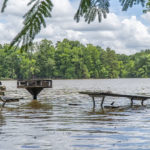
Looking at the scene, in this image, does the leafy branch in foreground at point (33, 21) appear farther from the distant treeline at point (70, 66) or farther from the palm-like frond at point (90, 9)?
the distant treeline at point (70, 66)

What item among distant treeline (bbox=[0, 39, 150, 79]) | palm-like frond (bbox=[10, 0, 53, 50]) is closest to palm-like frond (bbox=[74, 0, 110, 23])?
palm-like frond (bbox=[10, 0, 53, 50])

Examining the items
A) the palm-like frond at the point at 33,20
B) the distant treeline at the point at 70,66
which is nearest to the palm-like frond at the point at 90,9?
the palm-like frond at the point at 33,20

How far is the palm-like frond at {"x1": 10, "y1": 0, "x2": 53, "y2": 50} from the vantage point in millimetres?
2002

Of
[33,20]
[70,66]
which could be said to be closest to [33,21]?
[33,20]

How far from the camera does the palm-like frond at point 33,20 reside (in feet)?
6.57

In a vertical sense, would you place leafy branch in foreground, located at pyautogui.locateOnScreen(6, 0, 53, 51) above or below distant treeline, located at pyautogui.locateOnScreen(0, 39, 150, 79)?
below

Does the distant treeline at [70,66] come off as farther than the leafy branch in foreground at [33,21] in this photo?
Yes

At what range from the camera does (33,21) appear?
203 cm

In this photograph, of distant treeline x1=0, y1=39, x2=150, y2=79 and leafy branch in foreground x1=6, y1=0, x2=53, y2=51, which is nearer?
leafy branch in foreground x1=6, y1=0, x2=53, y2=51

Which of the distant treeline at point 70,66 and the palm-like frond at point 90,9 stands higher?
the distant treeline at point 70,66

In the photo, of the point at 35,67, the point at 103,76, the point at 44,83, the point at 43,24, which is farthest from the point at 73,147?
the point at 103,76

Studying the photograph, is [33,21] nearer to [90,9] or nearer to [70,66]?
[90,9]

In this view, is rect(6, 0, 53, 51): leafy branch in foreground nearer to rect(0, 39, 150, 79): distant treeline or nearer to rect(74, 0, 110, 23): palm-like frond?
rect(74, 0, 110, 23): palm-like frond

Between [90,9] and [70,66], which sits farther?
[70,66]
